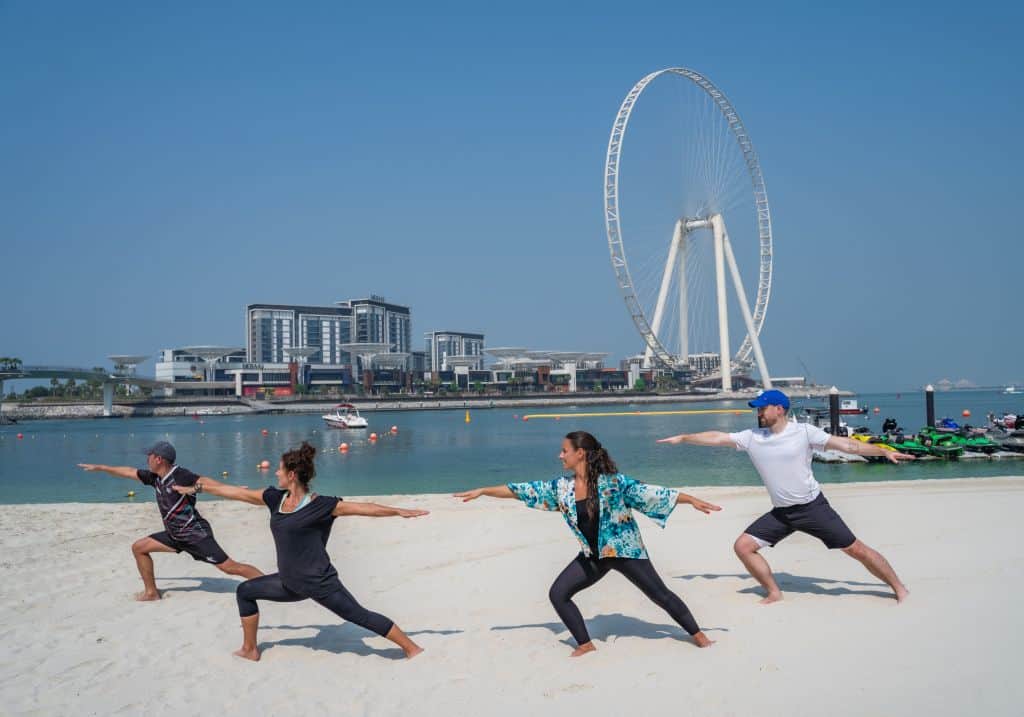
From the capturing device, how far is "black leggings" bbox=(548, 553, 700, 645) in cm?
502

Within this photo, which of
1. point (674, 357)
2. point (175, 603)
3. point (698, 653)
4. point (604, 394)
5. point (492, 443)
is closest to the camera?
point (698, 653)

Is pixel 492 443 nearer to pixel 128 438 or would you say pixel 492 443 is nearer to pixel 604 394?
pixel 128 438

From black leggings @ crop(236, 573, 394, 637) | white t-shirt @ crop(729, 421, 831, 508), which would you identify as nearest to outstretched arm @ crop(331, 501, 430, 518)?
black leggings @ crop(236, 573, 394, 637)

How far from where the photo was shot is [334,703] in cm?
463

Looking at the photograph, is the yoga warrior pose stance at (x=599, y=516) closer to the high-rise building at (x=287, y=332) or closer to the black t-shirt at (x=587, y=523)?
the black t-shirt at (x=587, y=523)

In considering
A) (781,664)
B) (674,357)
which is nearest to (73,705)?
(781,664)

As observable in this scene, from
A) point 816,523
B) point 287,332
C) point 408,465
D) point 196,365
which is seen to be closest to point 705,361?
point 287,332

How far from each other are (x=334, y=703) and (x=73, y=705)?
4.85 feet

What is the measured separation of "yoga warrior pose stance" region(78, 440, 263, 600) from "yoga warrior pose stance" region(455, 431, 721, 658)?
9.32ft

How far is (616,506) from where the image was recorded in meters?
5.00

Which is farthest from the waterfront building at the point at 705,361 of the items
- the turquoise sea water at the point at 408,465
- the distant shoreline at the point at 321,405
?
the turquoise sea water at the point at 408,465

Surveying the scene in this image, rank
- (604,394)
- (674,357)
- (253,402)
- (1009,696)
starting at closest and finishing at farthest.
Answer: (1009,696), (674,357), (253,402), (604,394)

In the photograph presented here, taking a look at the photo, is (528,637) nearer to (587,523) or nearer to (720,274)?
(587,523)

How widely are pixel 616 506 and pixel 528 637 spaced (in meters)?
1.36
